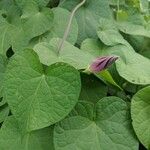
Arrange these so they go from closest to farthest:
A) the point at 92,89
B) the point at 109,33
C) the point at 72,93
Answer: the point at 72,93 → the point at 92,89 → the point at 109,33

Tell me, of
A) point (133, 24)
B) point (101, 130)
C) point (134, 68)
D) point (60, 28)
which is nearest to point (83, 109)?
point (101, 130)

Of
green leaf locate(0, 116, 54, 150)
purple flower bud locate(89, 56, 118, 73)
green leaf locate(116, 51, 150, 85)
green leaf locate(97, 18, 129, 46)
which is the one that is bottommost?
green leaf locate(0, 116, 54, 150)

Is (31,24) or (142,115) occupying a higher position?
(31,24)

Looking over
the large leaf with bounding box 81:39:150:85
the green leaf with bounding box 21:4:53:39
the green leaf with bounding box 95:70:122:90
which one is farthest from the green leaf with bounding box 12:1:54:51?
the green leaf with bounding box 95:70:122:90

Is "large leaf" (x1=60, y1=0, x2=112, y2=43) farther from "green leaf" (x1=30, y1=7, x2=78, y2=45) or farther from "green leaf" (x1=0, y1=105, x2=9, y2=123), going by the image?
"green leaf" (x1=0, y1=105, x2=9, y2=123)

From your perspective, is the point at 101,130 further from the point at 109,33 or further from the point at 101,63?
the point at 109,33

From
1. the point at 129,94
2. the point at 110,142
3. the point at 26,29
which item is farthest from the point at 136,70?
the point at 26,29

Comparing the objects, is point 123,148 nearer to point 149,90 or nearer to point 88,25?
point 149,90
